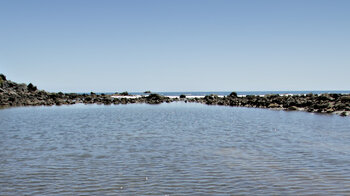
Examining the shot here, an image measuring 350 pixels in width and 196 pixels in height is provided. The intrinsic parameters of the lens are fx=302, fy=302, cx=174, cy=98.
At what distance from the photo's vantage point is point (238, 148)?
16094 mm

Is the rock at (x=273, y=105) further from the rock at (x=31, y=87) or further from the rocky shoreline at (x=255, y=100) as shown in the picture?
the rock at (x=31, y=87)

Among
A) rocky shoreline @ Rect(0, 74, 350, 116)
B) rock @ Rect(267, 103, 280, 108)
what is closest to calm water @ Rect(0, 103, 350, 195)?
rocky shoreline @ Rect(0, 74, 350, 116)

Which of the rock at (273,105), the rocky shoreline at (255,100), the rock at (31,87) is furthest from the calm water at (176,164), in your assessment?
the rock at (31,87)

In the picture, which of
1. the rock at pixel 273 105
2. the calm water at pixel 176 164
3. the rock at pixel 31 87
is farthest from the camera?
the rock at pixel 31 87

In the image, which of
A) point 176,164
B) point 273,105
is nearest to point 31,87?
point 273,105

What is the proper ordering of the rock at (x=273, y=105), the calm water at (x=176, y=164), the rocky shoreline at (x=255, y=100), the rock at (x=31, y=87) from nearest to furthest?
the calm water at (x=176, y=164)
the rocky shoreline at (x=255, y=100)
the rock at (x=273, y=105)
the rock at (x=31, y=87)

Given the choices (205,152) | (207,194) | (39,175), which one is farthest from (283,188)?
(39,175)

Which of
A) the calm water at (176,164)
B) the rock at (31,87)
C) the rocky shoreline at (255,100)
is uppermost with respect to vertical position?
the rock at (31,87)

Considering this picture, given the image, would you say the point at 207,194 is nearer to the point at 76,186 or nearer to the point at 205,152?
the point at 76,186

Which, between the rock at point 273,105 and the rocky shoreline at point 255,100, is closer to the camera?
the rocky shoreline at point 255,100

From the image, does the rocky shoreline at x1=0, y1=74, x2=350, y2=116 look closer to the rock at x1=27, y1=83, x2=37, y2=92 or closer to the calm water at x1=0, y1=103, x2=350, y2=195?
the rock at x1=27, y1=83, x2=37, y2=92

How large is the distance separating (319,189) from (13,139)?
18.0 meters

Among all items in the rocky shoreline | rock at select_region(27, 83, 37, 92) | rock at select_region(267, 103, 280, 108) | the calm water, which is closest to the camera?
the calm water

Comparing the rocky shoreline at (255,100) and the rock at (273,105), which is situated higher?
the rocky shoreline at (255,100)
